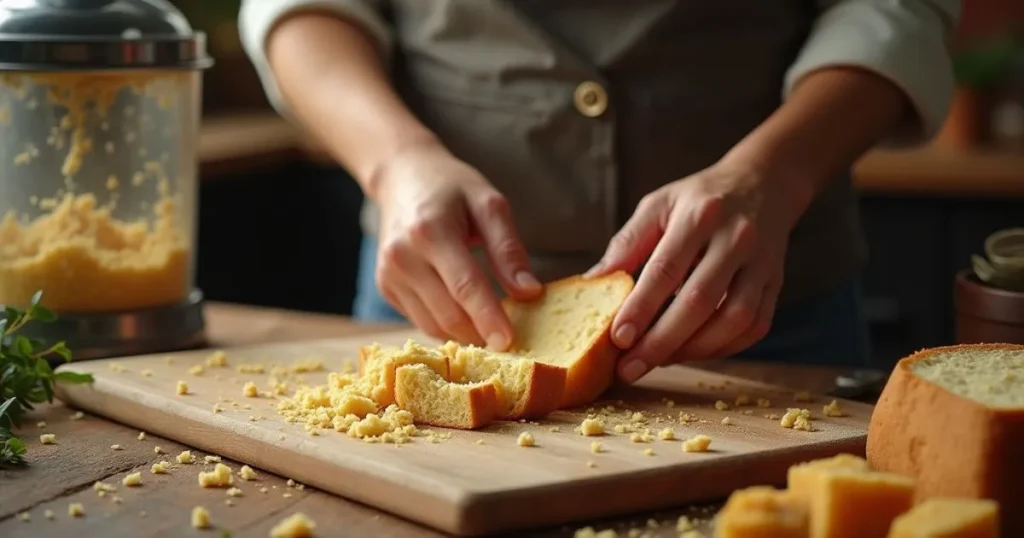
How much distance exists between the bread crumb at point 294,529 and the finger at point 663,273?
0.48 m

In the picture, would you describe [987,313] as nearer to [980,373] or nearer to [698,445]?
[980,373]

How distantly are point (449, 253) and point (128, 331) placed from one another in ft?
1.54

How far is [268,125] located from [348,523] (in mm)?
2856

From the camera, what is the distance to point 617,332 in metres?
1.42

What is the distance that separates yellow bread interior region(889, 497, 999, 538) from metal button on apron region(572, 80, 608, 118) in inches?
36.7

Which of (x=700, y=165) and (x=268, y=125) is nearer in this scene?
(x=700, y=165)

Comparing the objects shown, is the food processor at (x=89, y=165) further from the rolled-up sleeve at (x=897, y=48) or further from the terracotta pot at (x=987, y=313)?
the terracotta pot at (x=987, y=313)

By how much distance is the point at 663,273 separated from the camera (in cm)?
142

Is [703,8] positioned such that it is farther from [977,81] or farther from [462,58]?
[977,81]

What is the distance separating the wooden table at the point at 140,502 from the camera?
42.0 inches

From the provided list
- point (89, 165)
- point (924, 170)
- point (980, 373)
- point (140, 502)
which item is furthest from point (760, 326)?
point (924, 170)

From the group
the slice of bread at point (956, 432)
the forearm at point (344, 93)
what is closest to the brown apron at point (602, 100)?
the forearm at point (344, 93)

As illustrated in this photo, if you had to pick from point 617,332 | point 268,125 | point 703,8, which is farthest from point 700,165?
point 268,125

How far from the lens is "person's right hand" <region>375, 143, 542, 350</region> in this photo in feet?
4.90
